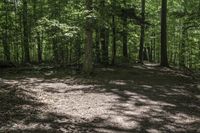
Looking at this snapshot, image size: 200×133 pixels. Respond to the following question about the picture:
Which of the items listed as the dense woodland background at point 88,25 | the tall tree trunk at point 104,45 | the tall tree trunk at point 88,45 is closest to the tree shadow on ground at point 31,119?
the tall tree trunk at point 88,45

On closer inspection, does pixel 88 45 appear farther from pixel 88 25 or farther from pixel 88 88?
→ pixel 88 88

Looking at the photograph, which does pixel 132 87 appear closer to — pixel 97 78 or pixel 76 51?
pixel 97 78

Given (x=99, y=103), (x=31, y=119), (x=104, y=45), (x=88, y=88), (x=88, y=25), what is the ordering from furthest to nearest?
(x=104, y=45), (x=88, y=25), (x=88, y=88), (x=99, y=103), (x=31, y=119)

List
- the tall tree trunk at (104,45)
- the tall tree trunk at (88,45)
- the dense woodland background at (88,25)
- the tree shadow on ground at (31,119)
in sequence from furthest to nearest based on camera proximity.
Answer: the tall tree trunk at (104,45)
the dense woodland background at (88,25)
the tall tree trunk at (88,45)
the tree shadow on ground at (31,119)

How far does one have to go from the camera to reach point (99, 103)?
1215 cm

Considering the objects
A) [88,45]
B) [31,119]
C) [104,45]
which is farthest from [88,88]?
[104,45]

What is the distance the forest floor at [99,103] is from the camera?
9.12 m

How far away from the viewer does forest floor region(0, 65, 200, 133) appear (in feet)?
29.9

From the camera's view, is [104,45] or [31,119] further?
[104,45]

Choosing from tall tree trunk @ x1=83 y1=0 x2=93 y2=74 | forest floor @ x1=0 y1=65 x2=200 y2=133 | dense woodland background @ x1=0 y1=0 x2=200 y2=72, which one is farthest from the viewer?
dense woodland background @ x1=0 y1=0 x2=200 y2=72

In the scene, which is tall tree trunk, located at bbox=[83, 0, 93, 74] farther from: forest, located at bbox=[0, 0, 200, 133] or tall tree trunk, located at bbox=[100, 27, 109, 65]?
tall tree trunk, located at bbox=[100, 27, 109, 65]

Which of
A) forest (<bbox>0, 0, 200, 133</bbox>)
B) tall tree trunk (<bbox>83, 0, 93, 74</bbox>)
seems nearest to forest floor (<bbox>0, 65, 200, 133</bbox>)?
forest (<bbox>0, 0, 200, 133</bbox>)

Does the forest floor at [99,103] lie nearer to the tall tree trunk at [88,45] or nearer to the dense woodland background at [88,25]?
the tall tree trunk at [88,45]

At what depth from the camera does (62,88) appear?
49.2 ft
